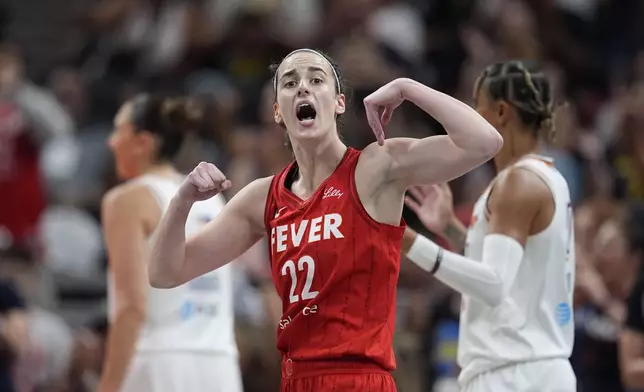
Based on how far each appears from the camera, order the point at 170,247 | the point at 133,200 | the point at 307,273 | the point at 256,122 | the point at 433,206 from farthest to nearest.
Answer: the point at 256,122, the point at 133,200, the point at 433,206, the point at 170,247, the point at 307,273

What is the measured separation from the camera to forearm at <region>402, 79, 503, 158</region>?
4922 millimetres

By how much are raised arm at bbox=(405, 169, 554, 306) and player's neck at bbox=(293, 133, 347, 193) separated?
786 mm

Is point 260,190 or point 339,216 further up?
point 260,190

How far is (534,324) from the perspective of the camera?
19.0 ft

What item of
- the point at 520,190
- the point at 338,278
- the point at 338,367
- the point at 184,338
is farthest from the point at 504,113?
the point at 184,338

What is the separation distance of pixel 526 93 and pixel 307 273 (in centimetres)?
158

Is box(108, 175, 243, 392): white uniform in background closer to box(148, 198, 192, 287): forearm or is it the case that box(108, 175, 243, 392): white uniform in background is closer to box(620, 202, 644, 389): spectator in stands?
box(148, 198, 192, 287): forearm

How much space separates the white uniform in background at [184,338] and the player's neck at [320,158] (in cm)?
159

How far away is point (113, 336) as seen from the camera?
21.5 feet

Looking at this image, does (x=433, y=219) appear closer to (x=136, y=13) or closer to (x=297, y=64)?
(x=297, y=64)

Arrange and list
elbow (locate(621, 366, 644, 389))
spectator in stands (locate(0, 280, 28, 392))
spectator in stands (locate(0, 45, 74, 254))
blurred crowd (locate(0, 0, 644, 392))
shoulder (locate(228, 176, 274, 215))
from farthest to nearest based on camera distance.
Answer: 1. spectator in stands (locate(0, 45, 74, 254))
2. blurred crowd (locate(0, 0, 644, 392))
3. spectator in stands (locate(0, 280, 28, 392))
4. elbow (locate(621, 366, 644, 389))
5. shoulder (locate(228, 176, 274, 215))

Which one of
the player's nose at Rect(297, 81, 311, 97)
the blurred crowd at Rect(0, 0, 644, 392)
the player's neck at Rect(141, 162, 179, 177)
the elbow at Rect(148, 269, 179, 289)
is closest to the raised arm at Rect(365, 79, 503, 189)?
the player's nose at Rect(297, 81, 311, 97)

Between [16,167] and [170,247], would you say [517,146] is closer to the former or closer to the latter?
[170,247]

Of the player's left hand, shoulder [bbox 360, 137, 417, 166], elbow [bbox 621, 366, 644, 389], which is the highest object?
the player's left hand
